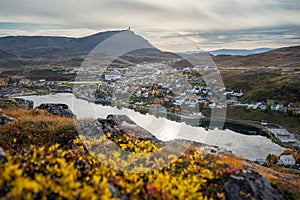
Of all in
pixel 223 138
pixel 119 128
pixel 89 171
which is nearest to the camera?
pixel 89 171

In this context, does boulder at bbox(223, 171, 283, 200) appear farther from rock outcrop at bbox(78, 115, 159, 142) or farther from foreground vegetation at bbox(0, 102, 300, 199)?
rock outcrop at bbox(78, 115, 159, 142)

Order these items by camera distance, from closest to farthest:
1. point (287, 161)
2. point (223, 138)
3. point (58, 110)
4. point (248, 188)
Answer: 1. point (248, 188)
2. point (58, 110)
3. point (287, 161)
4. point (223, 138)

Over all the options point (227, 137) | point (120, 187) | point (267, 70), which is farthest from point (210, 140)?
point (267, 70)

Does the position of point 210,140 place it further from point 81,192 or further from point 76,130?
point 81,192

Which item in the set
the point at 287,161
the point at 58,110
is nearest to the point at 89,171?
the point at 58,110

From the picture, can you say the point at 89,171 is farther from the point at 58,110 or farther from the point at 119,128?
the point at 58,110

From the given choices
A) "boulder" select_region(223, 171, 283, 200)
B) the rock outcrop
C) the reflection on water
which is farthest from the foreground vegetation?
the reflection on water
